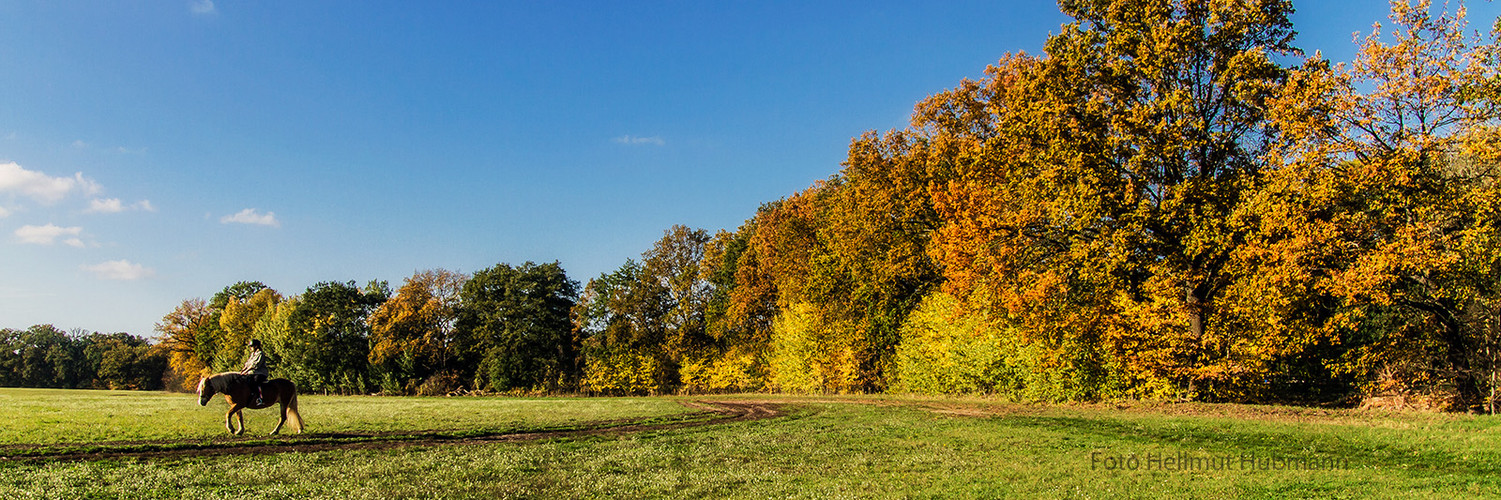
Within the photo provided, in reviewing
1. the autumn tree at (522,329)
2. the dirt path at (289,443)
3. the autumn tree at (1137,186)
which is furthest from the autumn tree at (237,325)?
the autumn tree at (1137,186)

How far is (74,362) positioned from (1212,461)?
12563 centimetres

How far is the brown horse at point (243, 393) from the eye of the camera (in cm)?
1666

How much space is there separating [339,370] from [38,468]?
64.5 meters

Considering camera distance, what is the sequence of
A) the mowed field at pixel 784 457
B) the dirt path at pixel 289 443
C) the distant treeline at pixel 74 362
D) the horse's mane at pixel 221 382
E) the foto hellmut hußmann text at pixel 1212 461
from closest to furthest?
the mowed field at pixel 784 457, the foto hellmut hußmann text at pixel 1212 461, the dirt path at pixel 289 443, the horse's mane at pixel 221 382, the distant treeline at pixel 74 362

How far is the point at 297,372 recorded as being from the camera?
71.7 metres

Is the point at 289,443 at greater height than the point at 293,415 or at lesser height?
lesser

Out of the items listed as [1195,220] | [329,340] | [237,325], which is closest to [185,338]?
[237,325]

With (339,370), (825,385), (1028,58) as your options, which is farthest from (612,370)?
(1028,58)

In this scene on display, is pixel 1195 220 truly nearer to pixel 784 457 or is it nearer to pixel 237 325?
pixel 784 457

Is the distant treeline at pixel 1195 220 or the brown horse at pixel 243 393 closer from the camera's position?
the brown horse at pixel 243 393

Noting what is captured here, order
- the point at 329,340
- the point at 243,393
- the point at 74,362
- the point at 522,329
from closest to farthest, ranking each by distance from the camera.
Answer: the point at 243,393 → the point at 522,329 → the point at 329,340 → the point at 74,362

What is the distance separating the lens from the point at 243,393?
1692 centimetres

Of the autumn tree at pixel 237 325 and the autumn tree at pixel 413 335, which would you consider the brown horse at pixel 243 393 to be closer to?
the autumn tree at pixel 413 335

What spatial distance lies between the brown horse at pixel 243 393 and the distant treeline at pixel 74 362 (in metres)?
90.0
